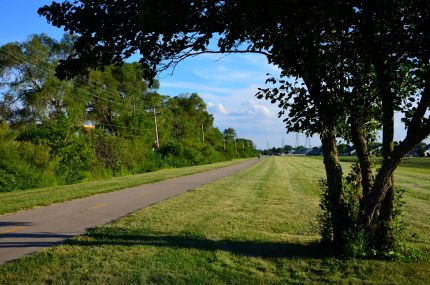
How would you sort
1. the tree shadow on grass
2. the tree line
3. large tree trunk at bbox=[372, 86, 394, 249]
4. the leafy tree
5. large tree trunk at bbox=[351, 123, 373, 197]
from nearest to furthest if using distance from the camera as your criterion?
the tree line
large tree trunk at bbox=[372, 86, 394, 249]
large tree trunk at bbox=[351, 123, 373, 197]
the tree shadow on grass
the leafy tree

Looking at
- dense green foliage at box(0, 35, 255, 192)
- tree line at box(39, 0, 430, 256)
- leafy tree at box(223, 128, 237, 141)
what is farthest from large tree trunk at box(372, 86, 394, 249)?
leafy tree at box(223, 128, 237, 141)

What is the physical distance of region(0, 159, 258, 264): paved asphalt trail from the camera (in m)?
8.73

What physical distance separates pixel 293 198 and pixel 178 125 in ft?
283

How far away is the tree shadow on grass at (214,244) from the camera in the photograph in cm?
798

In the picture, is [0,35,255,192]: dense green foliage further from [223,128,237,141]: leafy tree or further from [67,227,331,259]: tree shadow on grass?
[223,128,237,141]: leafy tree

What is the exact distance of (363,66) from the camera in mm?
7359

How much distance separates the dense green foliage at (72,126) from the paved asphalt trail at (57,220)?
3.46 metres

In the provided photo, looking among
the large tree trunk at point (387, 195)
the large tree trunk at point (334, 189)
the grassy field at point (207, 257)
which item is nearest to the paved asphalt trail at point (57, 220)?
the grassy field at point (207, 257)

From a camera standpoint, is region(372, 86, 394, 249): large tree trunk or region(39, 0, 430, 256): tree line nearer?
region(39, 0, 430, 256): tree line

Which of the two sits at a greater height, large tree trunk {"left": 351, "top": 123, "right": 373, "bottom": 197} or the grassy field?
large tree trunk {"left": 351, "top": 123, "right": 373, "bottom": 197}

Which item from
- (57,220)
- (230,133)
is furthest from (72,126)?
(230,133)

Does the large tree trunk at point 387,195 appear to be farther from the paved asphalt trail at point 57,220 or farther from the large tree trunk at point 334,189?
the paved asphalt trail at point 57,220

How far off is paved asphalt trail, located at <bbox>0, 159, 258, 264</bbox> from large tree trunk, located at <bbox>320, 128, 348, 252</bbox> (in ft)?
16.9

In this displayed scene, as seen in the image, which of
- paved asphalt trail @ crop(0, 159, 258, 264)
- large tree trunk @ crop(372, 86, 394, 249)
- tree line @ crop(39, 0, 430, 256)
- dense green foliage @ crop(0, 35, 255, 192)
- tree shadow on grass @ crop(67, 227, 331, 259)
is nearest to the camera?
tree line @ crop(39, 0, 430, 256)
